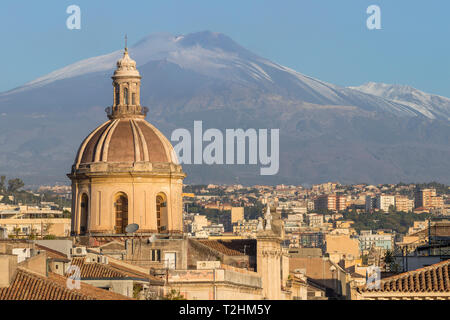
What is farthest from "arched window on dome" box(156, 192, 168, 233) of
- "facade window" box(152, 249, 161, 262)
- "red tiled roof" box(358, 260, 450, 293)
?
"red tiled roof" box(358, 260, 450, 293)

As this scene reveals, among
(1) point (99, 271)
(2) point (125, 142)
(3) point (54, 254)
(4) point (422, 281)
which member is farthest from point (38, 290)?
(2) point (125, 142)

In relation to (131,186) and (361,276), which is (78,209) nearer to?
(131,186)

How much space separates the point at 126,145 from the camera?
81312 mm

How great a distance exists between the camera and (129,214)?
80875mm

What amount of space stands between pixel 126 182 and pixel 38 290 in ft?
112

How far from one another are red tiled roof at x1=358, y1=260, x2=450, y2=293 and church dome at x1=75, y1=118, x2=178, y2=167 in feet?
99.4

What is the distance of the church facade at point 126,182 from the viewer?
265 feet

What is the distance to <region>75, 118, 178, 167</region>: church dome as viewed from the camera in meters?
81.1

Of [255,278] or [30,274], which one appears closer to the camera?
[30,274]

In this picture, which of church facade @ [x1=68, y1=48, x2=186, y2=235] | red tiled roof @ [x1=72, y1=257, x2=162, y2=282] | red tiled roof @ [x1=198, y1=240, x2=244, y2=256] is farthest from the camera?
church facade @ [x1=68, y1=48, x2=186, y2=235]

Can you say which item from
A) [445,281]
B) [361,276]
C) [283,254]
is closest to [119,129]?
[283,254]

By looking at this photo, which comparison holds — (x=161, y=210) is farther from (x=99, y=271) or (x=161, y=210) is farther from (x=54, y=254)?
(x=99, y=271)

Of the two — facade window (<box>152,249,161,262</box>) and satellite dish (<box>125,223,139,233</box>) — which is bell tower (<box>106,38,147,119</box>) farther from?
facade window (<box>152,249,161,262</box>)
